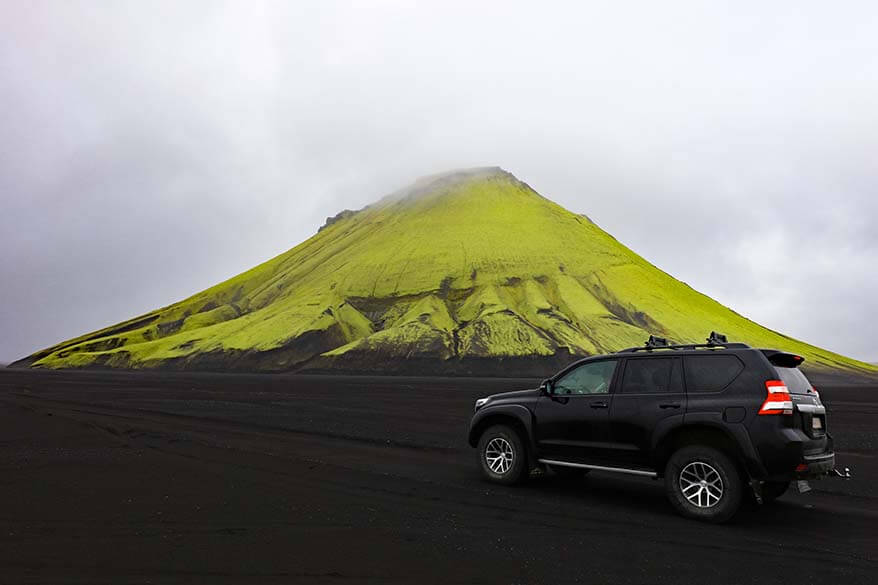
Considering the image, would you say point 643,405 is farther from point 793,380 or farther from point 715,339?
point 793,380

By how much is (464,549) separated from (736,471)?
11.7ft

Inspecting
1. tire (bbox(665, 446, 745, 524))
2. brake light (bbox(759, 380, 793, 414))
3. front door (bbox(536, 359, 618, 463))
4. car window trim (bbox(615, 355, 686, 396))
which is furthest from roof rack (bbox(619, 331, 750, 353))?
tire (bbox(665, 446, 745, 524))

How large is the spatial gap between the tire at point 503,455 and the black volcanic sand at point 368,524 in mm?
309

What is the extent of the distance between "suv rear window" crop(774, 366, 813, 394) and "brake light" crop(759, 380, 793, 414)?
179mm

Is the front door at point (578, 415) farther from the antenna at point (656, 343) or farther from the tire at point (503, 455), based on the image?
the antenna at point (656, 343)

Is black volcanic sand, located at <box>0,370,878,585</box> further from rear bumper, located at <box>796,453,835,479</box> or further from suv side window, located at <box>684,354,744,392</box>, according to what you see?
suv side window, located at <box>684,354,744,392</box>

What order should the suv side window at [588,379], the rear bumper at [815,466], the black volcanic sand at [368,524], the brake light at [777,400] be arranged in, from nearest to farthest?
the black volcanic sand at [368,524] → the rear bumper at [815,466] → the brake light at [777,400] → the suv side window at [588,379]

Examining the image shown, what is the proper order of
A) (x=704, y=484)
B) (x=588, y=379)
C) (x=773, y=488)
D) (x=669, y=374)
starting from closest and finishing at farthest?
(x=704, y=484) < (x=773, y=488) < (x=669, y=374) < (x=588, y=379)

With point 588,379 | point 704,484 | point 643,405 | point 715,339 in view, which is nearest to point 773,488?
point 704,484

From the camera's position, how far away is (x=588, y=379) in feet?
29.7

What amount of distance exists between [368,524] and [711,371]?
4.83 meters

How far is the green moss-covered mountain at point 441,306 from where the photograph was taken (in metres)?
90.4

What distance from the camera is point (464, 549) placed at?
254 inches

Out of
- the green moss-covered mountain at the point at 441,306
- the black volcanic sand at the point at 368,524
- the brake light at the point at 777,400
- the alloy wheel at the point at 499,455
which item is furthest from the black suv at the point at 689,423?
the green moss-covered mountain at the point at 441,306
